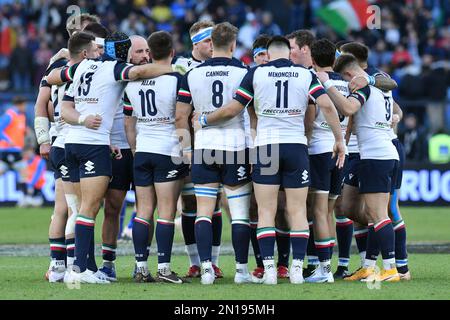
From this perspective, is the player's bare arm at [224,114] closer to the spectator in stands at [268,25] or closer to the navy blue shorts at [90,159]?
the navy blue shorts at [90,159]

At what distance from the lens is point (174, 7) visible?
1150 inches

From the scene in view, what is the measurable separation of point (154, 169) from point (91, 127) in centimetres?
77

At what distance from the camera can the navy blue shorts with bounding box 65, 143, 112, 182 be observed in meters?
10.8

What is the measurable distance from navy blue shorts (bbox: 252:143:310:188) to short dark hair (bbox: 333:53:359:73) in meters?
1.16

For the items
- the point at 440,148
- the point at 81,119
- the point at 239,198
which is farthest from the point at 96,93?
the point at 440,148

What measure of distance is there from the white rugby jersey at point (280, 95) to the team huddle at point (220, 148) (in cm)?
1

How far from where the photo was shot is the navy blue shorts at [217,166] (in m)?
10.8

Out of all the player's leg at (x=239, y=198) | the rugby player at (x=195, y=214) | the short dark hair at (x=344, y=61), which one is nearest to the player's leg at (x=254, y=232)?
the rugby player at (x=195, y=214)

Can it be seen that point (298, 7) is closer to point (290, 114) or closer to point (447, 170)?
point (447, 170)

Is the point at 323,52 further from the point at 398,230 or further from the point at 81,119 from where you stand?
the point at 81,119

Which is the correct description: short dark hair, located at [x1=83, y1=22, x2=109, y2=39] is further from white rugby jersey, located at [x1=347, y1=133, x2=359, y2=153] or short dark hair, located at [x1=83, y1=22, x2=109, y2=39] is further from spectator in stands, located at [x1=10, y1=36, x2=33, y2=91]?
spectator in stands, located at [x1=10, y1=36, x2=33, y2=91]

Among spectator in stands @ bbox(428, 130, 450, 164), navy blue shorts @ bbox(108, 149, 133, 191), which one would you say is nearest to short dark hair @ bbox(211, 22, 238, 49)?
navy blue shorts @ bbox(108, 149, 133, 191)

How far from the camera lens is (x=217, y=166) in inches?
426

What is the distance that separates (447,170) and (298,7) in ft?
27.9
